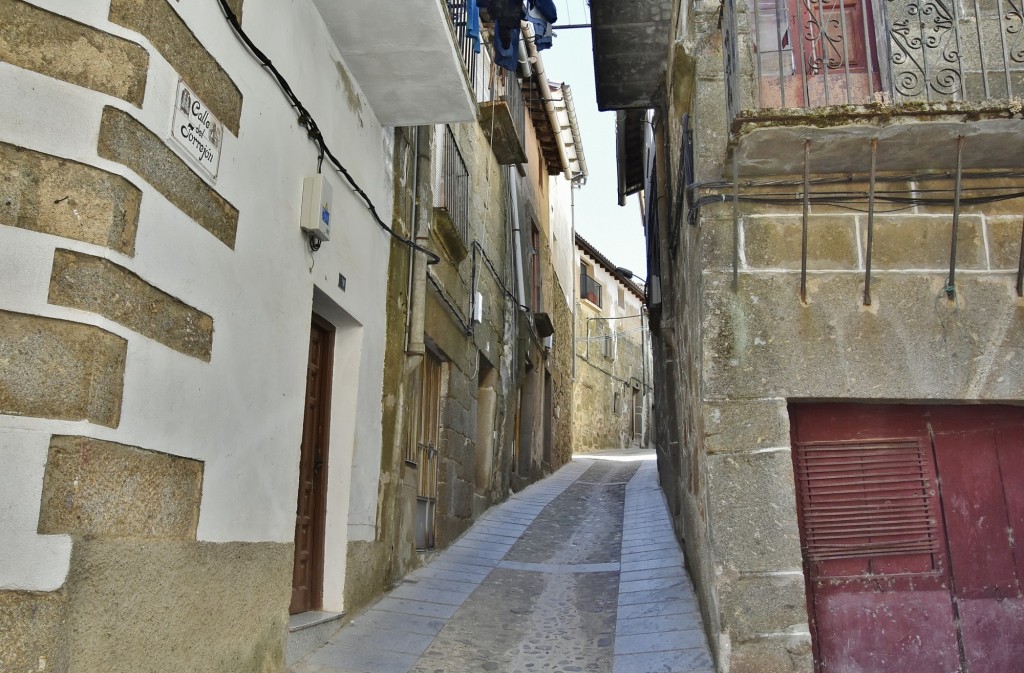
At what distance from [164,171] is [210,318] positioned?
583mm

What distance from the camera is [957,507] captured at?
4039 mm

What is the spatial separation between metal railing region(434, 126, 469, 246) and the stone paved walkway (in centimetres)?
275

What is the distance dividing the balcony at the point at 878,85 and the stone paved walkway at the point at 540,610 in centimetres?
246

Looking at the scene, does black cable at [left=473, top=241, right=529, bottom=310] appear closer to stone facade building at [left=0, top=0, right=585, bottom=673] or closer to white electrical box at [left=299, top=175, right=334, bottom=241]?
stone facade building at [left=0, top=0, right=585, bottom=673]

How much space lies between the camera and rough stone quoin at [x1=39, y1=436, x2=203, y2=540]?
2.52 m

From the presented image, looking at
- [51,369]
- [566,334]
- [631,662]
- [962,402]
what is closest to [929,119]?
[962,402]

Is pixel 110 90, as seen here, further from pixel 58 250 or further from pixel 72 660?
pixel 72 660

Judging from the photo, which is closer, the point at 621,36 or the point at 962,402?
the point at 962,402

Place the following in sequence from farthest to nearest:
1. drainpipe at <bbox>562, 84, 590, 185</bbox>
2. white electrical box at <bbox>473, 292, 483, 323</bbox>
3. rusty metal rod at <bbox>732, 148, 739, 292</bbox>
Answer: drainpipe at <bbox>562, 84, 590, 185</bbox>, white electrical box at <bbox>473, 292, 483, 323</bbox>, rusty metal rod at <bbox>732, 148, 739, 292</bbox>

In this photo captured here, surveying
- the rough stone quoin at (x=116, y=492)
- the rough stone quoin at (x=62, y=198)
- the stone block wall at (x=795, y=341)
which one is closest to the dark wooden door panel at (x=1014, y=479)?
the stone block wall at (x=795, y=341)

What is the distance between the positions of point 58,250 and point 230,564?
1.43 m

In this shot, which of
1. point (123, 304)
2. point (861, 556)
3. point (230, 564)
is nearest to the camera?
point (123, 304)

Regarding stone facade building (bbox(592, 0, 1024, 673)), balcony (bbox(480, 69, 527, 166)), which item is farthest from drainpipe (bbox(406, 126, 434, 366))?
stone facade building (bbox(592, 0, 1024, 673))

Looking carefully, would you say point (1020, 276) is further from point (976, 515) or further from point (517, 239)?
point (517, 239)
